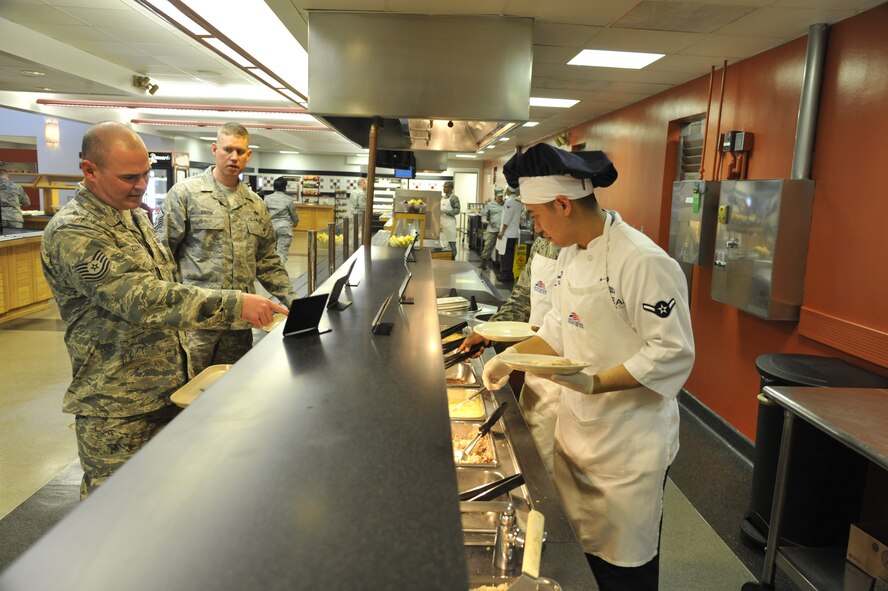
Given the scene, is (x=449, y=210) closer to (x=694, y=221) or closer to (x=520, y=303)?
(x=694, y=221)

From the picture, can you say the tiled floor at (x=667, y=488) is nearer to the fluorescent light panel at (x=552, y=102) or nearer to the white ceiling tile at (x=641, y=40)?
the white ceiling tile at (x=641, y=40)

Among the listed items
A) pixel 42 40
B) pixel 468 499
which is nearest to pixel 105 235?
pixel 468 499

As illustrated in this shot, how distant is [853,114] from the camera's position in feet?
10.2

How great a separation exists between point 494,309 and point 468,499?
265 centimetres

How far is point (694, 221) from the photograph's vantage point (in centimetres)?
438

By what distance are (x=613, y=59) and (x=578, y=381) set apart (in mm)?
3626

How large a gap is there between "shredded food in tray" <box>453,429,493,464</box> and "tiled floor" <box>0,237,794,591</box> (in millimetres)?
A: 1223

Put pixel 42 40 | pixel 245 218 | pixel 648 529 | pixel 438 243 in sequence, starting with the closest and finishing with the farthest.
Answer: pixel 648 529 → pixel 245 218 → pixel 42 40 → pixel 438 243

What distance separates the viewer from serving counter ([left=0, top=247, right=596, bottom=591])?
54 centimetres

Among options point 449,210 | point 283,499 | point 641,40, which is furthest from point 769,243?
point 449,210

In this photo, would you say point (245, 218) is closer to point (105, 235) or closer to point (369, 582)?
point (105, 235)

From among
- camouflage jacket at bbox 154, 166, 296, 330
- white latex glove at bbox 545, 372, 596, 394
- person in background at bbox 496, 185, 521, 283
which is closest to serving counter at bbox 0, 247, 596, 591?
white latex glove at bbox 545, 372, 596, 394

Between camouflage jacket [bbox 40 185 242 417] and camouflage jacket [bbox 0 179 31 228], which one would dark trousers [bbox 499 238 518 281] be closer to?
camouflage jacket [bbox 0 179 31 228]

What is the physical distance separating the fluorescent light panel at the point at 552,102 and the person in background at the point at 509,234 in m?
2.52
